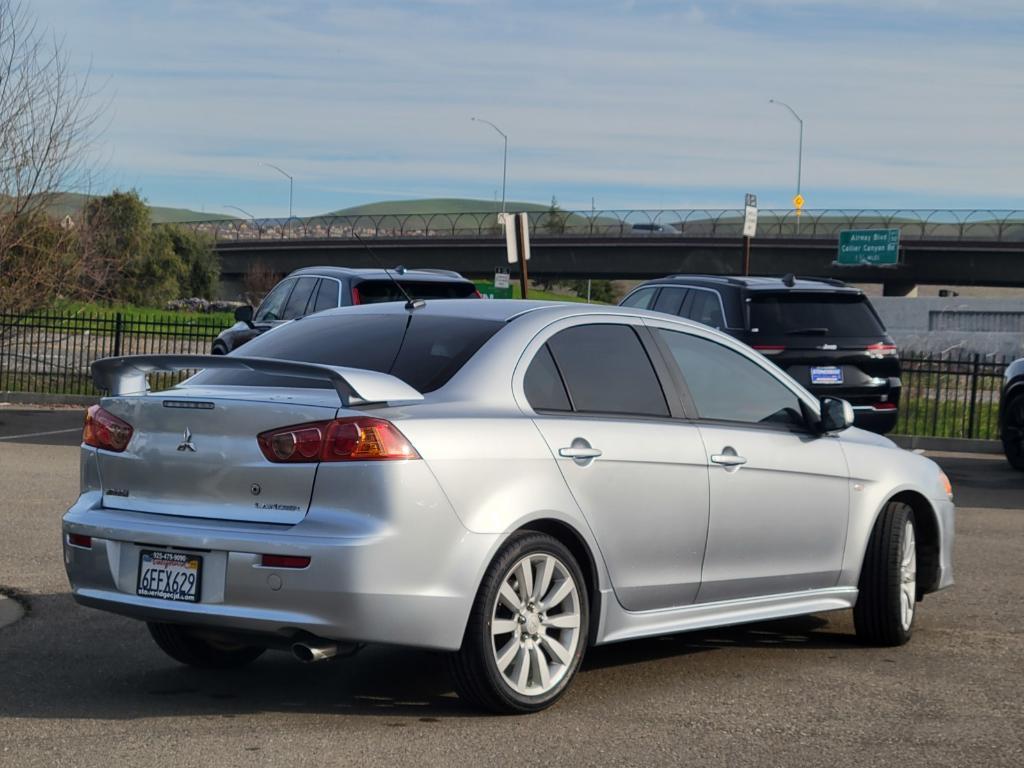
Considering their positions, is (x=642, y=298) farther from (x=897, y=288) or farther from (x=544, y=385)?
(x=897, y=288)

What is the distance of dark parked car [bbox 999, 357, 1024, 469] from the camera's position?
17062mm

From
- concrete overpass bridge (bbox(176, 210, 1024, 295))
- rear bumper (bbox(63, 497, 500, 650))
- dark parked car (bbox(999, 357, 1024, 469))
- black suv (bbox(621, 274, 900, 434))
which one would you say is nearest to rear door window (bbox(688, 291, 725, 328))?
black suv (bbox(621, 274, 900, 434))

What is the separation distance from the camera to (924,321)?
58.9 meters

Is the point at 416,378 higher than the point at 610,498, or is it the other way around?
the point at 416,378

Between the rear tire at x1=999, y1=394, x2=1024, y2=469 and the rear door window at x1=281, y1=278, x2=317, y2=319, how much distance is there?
26.8 ft

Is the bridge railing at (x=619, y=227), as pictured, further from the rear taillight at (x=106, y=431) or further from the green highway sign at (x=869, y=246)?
the rear taillight at (x=106, y=431)

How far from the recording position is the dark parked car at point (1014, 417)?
17.1m

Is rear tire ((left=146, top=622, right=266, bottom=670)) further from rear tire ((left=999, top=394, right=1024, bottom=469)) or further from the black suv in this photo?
rear tire ((left=999, top=394, right=1024, bottom=469))

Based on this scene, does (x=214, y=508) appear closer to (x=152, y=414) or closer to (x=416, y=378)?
(x=152, y=414)

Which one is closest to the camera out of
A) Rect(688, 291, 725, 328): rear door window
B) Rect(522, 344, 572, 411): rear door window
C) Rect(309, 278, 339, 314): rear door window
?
Rect(522, 344, 572, 411): rear door window

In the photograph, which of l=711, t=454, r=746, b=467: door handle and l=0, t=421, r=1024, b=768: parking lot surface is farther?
l=711, t=454, r=746, b=467: door handle

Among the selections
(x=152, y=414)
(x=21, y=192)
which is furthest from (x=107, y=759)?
(x=21, y=192)

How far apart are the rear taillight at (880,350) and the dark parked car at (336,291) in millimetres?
4222

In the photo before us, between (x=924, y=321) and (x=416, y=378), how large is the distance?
55380 mm
